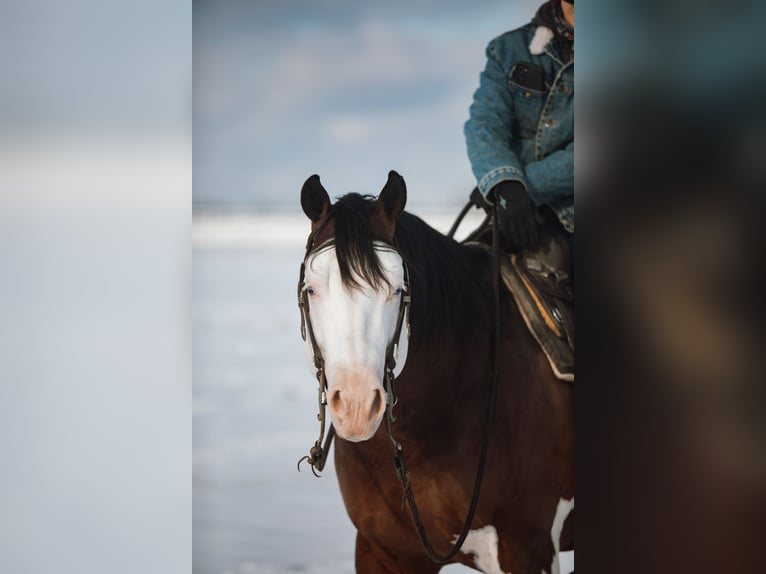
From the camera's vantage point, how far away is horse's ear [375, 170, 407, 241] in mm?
1764

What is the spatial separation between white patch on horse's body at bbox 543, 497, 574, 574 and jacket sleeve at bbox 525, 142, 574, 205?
0.70 meters

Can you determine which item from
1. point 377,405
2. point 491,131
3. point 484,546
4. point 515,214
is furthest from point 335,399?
point 491,131

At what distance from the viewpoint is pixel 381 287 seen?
163cm

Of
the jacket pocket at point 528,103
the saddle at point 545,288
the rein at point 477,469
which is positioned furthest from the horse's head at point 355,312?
the jacket pocket at point 528,103

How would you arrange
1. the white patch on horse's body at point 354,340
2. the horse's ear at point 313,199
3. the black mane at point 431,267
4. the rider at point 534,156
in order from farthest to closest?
the rider at point 534,156 → the horse's ear at point 313,199 → the black mane at point 431,267 → the white patch on horse's body at point 354,340

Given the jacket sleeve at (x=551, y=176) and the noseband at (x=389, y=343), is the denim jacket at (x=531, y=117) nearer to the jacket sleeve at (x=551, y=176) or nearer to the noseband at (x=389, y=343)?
the jacket sleeve at (x=551, y=176)

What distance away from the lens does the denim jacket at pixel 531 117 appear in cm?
195

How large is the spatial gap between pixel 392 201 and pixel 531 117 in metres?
0.44

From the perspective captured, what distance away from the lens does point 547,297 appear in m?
1.91

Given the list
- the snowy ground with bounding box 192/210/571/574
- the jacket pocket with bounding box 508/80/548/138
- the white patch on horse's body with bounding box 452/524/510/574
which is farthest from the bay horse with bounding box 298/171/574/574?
the jacket pocket with bounding box 508/80/548/138
